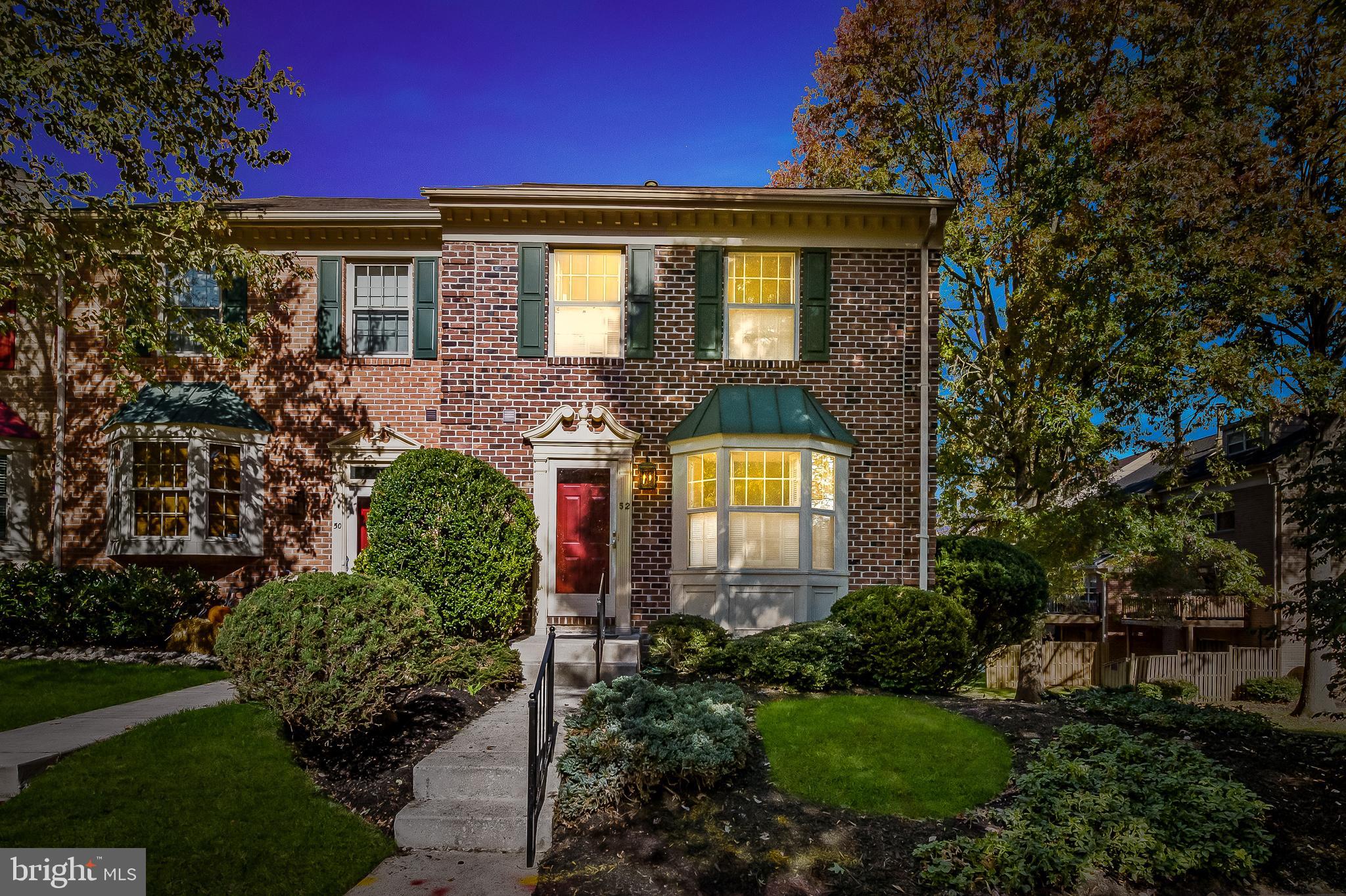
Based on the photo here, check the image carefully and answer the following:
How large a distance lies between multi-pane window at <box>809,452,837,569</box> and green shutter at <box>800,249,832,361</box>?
158 centimetres

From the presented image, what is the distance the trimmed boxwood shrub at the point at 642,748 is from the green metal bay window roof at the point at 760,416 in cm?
452

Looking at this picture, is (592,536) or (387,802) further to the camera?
(592,536)

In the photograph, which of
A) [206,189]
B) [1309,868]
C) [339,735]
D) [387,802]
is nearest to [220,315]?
[206,189]

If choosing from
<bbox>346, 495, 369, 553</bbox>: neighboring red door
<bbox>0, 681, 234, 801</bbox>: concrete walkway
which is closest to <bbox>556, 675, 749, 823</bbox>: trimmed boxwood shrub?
<bbox>0, 681, 234, 801</bbox>: concrete walkway

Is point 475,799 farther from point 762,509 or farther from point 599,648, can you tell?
point 762,509

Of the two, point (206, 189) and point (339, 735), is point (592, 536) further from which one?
point (206, 189)

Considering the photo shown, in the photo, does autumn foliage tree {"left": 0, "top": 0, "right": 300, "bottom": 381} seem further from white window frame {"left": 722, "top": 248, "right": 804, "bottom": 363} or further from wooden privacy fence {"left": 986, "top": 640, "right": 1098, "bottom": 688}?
wooden privacy fence {"left": 986, "top": 640, "right": 1098, "bottom": 688}

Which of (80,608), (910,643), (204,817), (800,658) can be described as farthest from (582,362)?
(80,608)

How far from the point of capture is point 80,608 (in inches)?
419

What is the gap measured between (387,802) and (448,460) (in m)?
4.76

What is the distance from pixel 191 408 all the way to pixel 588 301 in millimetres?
6175

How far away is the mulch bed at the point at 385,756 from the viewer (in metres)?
5.64

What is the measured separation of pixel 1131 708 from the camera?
7480 mm

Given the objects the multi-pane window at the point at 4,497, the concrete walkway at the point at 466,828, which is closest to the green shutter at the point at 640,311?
the concrete walkway at the point at 466,828
